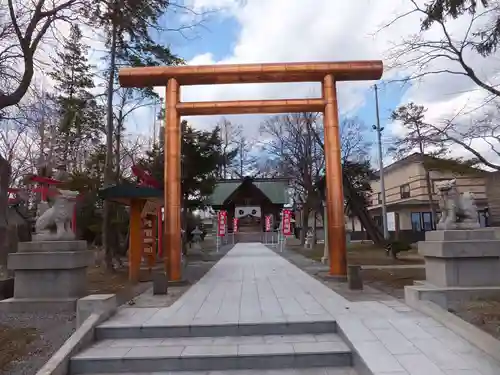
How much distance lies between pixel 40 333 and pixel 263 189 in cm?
3577

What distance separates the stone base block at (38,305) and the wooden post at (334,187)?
6195 mm

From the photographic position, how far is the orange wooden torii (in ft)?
32.8

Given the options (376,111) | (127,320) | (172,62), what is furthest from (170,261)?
(376,111)

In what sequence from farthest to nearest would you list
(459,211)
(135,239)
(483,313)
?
1. (135,239)
2. (459,211)
3. (483,313)

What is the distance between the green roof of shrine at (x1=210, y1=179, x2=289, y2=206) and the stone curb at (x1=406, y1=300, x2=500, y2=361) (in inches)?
1318

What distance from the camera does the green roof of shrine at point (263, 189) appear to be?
1566 inches

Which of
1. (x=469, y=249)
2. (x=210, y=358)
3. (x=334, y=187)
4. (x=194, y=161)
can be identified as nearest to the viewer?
(x=210, y=358)

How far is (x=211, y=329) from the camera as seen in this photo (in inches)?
208

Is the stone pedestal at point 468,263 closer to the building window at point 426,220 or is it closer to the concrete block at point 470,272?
the concrete block at point 470,272

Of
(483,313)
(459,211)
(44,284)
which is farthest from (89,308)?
(459,211)

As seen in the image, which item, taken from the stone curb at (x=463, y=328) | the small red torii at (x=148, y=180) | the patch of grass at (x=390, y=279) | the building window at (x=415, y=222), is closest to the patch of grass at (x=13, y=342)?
the stone curb at (x=463, y=328)

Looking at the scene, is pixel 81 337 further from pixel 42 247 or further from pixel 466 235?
pixel 466 235

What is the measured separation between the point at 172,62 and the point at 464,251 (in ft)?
32.0

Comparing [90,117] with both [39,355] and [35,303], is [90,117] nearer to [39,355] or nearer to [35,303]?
[35,303]
